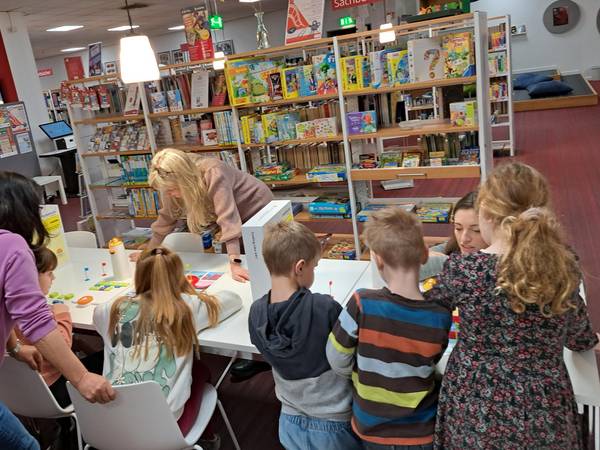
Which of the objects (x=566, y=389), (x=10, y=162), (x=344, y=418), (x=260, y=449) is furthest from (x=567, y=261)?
(x=10, y=162)

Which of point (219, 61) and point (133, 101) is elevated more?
point (219, 61)

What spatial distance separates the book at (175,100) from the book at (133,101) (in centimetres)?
36

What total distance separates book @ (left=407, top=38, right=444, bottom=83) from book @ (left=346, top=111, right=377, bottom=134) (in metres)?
0.45

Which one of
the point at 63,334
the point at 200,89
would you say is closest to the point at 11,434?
the point at 63,334

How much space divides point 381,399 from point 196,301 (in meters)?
0.99

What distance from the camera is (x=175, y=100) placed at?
5.08 m

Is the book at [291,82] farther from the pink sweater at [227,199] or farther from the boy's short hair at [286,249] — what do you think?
the boy's short hair at [286,249]

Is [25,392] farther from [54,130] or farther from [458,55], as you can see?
[54,130]

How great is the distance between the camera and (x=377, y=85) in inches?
162

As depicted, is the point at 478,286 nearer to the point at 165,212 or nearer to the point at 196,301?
the point at 196,301

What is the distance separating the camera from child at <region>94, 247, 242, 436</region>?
6.70ft

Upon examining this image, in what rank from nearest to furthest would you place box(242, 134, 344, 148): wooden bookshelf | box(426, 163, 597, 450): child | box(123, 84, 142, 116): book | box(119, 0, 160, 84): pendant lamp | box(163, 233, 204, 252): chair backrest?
box(426, 163, 597, 450): child
box(119, 0, 160, 84): pendant lamp
box(163, 233, 204, 252): chair backrest
box(242, 134, 344, 148): wooden bookshelf
box(123, 84, 142, 116): book

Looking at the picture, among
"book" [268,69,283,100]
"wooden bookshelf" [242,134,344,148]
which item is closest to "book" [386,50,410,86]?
"wooden bookshelf" [242,134,344,148]

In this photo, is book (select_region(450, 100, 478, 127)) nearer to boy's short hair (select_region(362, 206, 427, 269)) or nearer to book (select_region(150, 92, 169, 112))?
boy's short hair (select_region(362, 206, 427, 269))
